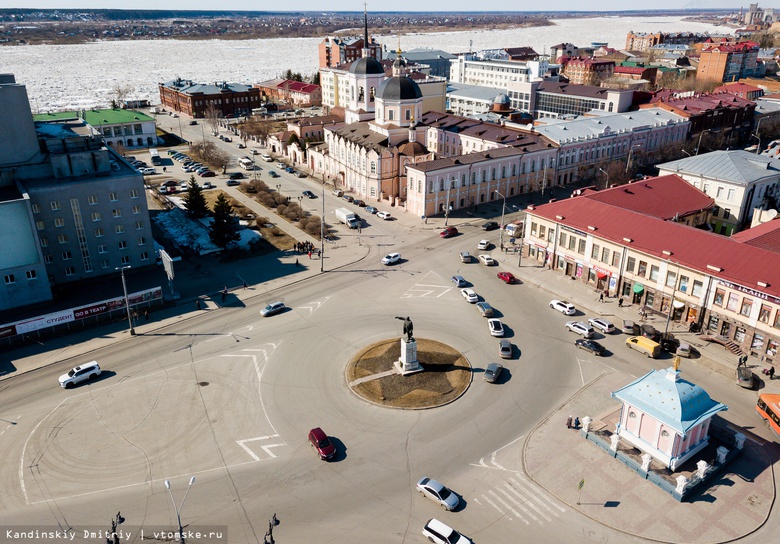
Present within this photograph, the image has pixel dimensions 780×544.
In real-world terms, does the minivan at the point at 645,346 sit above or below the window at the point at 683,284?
below

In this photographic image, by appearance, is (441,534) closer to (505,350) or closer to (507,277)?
(505,350)

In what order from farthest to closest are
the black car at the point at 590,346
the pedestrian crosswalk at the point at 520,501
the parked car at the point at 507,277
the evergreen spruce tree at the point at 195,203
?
the evergreen spruce tree at the point at 195,203 → the parked car at the point at 507,277 → the black car at the point at 590,346 → the pedestrian crosswalk at the point at 520,501

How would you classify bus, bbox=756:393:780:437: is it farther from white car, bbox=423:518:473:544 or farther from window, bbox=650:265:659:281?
white car, bbox=423:518:473:544

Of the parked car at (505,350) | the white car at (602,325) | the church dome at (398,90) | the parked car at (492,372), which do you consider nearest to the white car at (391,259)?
the parked car at (505,350)

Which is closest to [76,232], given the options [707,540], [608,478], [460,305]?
[460,305]

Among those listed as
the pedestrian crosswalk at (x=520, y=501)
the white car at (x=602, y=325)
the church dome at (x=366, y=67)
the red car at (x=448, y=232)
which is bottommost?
the pedestrian crosswalk at (x=520, y=501)

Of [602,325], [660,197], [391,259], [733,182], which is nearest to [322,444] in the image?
[602,325]

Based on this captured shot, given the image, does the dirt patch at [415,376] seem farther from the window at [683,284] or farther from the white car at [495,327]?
the window at [683,284]
